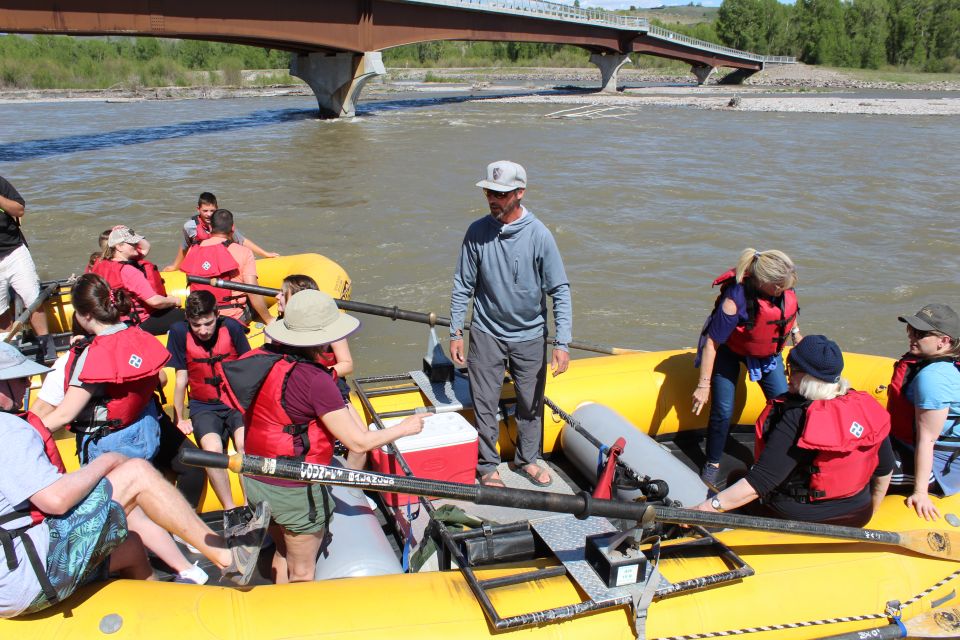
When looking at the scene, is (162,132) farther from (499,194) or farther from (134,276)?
(499,194)

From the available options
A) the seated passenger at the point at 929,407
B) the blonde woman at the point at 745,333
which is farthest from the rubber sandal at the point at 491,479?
the seated passenger at the point at 929,407

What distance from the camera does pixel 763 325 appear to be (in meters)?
3.87

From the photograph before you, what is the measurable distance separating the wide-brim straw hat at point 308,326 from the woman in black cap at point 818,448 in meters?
1.68

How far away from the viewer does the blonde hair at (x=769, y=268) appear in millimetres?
3705

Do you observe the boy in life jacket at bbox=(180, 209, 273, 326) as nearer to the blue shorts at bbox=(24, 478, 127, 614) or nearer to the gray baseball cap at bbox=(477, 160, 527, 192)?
the gray baseball cap at bbox=(477, 160, 527, 192)

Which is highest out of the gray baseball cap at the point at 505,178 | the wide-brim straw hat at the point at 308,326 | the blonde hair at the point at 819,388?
the gray baseball cap at the point at 505,178

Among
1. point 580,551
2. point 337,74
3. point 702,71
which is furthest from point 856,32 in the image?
point 580,551

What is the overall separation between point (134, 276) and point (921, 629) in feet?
16.3

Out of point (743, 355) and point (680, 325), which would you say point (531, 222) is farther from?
point (680, 325)

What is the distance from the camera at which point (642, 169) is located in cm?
1877

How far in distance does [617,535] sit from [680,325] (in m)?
6.70

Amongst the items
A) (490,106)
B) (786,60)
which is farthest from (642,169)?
(786,60)

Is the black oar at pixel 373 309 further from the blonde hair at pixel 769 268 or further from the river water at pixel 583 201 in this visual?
the river water at pixel 583 201

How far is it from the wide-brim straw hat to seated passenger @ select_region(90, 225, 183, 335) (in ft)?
8.30
